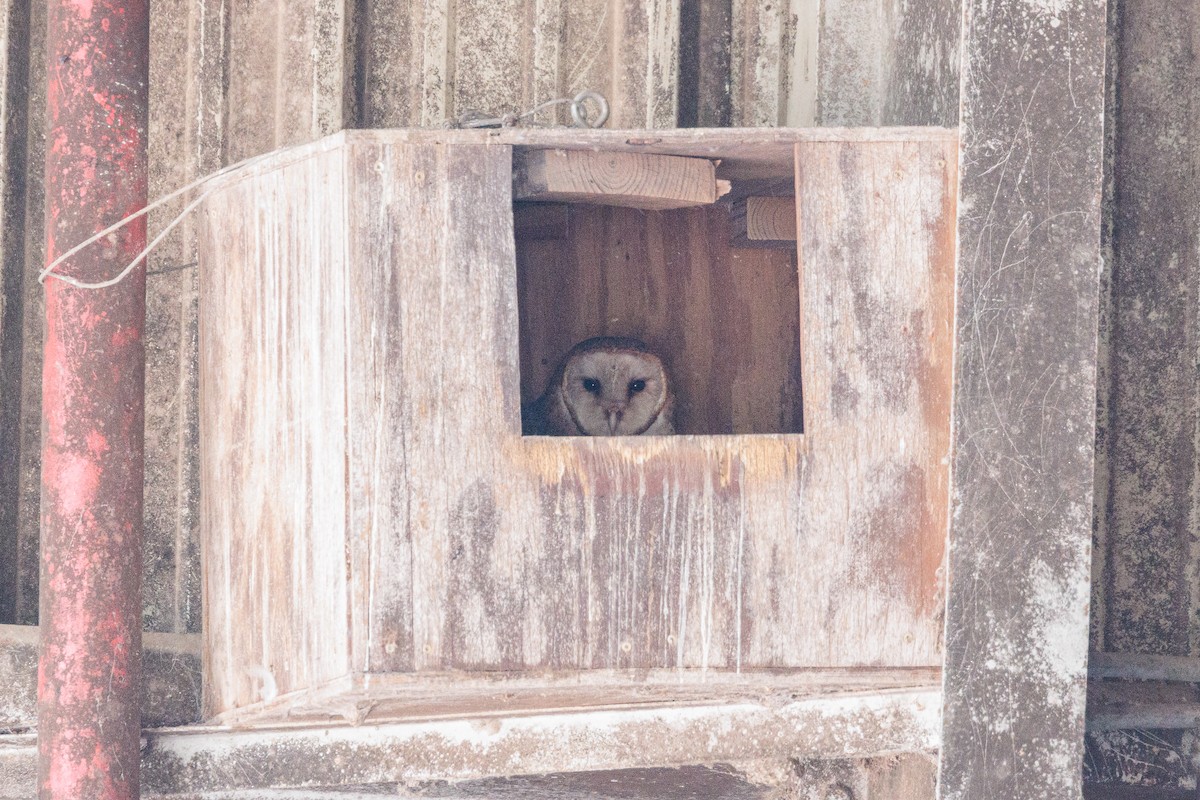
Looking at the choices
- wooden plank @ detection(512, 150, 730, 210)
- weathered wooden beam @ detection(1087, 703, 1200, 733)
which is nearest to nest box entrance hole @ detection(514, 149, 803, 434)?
wooden plank @ detection(512, 150, 730, 210)

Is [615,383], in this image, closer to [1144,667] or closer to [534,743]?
[534,743]

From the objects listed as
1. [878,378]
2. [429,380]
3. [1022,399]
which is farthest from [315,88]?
[1022,399]

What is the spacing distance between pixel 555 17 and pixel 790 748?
1820 millimetres

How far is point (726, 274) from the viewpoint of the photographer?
3037 millimetres

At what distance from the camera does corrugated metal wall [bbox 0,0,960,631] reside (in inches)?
114

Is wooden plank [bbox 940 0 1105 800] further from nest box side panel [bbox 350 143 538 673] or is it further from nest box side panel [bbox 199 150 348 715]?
nest box side panel [bbox 199 150 348 715]

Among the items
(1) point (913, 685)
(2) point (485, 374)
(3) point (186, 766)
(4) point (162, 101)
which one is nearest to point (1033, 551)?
(1) point (913, 685)

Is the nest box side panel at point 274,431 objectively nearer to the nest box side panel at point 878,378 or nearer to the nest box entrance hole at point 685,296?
the nest box side panel at point 878,378

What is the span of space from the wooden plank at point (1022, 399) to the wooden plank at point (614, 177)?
47cm

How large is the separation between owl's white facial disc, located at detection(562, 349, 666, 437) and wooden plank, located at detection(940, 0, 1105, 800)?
123cm

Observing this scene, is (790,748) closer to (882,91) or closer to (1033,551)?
(1033,551)

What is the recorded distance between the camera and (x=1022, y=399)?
199cm

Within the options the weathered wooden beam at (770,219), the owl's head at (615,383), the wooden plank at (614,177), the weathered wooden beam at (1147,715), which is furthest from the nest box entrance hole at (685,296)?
the weathered wooden beam at (1147,715)

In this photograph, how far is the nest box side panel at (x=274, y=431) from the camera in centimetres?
196
